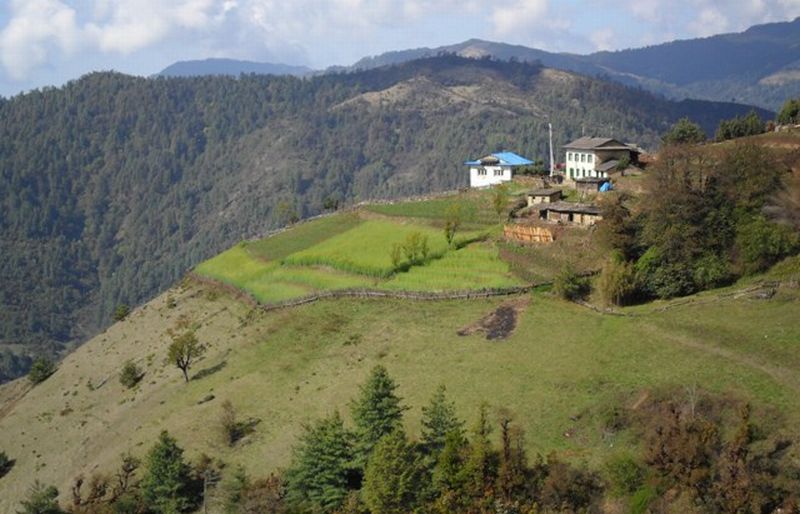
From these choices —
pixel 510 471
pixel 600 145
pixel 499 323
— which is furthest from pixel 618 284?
pixel 600 145

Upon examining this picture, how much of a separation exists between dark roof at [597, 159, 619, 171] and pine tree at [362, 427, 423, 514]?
1802 inches

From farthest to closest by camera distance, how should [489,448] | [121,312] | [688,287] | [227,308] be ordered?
[121,312] < [227,308] < [688,287] < [489,448]

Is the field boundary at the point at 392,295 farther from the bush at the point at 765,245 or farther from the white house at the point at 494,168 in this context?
the white house at the point at 494,168

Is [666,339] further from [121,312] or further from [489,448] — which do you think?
[121,312]

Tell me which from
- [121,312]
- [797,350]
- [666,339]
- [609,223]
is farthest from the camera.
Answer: [121,312]

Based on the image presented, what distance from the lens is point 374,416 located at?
36375 millimetres

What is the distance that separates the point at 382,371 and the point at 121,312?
1922 inches

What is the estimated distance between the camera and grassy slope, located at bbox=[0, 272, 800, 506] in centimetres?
3656

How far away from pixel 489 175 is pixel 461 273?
3099 cm

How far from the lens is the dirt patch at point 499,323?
4731 cm

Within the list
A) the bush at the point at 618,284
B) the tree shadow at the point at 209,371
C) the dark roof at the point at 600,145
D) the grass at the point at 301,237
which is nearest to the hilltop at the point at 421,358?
the tree shadow at the point at 209,371

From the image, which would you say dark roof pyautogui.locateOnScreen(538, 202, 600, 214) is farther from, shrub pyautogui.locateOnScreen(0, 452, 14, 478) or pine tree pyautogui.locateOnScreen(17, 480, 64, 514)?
shrub pyautogui.locateOnScreen(0, 452, 14, 478)

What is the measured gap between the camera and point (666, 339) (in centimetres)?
4091

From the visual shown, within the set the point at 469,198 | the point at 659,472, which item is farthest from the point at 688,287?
the point at 469,198
